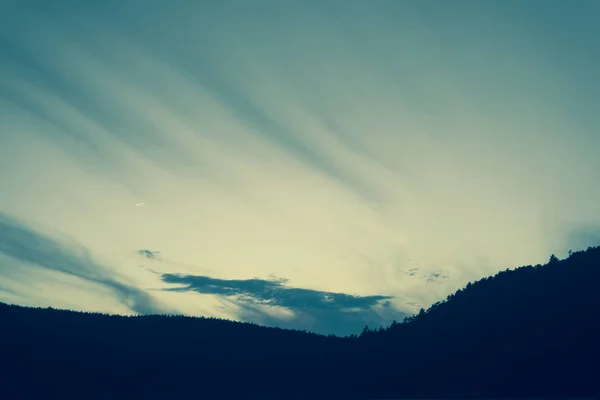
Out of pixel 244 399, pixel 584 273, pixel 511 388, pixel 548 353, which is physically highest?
pixel 584 273

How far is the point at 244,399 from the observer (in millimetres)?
180500

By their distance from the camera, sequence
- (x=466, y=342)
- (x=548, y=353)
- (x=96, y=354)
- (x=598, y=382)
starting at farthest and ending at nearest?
1. (x=466, y=342)
2. (x=96, y=354)
3. (x=548, y=353)
4. (x=598, y=382)

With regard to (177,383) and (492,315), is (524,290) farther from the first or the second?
(177,383)

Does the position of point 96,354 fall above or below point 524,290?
below

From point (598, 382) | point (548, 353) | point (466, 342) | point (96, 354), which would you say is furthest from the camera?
point (466, 342)

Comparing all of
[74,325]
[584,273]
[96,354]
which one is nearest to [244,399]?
[96,354]

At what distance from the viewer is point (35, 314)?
17850 centimetres

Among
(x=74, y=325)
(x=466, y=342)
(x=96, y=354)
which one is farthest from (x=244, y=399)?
(x=466, y=342)

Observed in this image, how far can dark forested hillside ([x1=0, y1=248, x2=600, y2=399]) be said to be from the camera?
536 feet

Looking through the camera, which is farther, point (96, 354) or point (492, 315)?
point (492, 315)

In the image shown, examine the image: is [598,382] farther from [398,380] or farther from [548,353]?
[398,380]

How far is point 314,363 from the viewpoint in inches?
7869

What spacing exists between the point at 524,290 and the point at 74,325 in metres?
146

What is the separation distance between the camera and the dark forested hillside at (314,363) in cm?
16350
